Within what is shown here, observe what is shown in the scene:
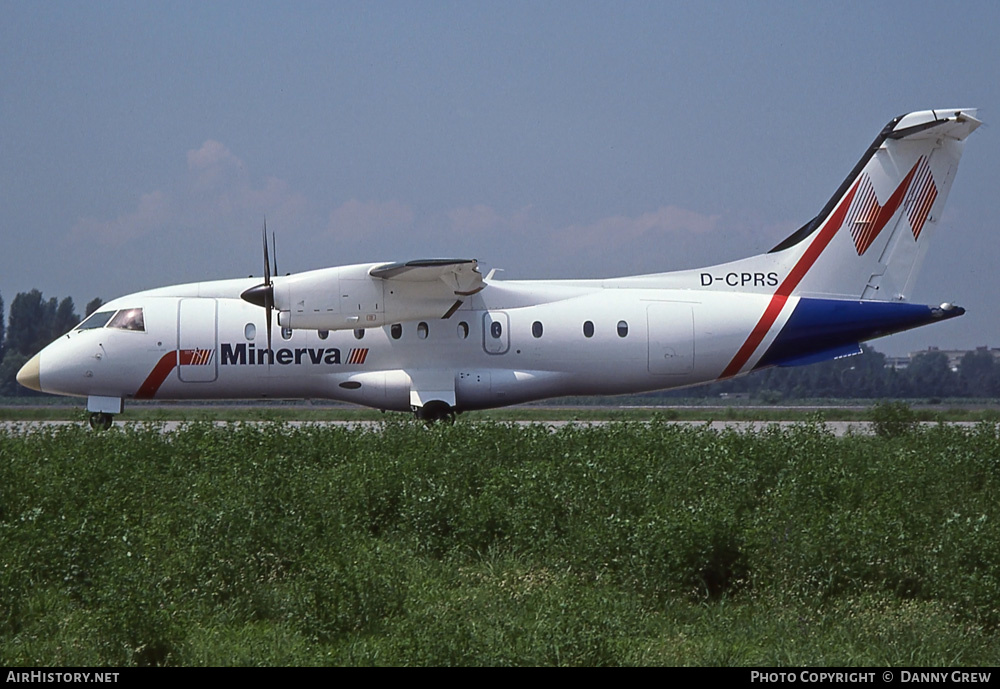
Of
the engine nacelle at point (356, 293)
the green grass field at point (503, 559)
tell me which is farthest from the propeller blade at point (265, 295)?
the green grass field at point (503, 559)

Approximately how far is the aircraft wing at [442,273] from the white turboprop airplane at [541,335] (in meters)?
0.13

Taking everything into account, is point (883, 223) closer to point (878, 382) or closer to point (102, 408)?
point (102, 408)

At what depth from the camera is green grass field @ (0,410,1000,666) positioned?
6.42 m

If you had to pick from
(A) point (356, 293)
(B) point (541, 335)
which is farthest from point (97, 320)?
(B) point (541, 335)

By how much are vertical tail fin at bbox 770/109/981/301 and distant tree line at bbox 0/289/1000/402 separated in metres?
23.4

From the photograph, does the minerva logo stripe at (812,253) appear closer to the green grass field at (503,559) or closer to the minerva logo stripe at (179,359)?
the green grass field at (503,559)

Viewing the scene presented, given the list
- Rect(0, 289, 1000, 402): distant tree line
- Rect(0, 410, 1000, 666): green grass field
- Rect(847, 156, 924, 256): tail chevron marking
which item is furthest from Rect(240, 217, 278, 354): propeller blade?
Rect(0, 289, 1000, 402): distant tree line

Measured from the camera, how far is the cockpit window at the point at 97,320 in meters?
19.6

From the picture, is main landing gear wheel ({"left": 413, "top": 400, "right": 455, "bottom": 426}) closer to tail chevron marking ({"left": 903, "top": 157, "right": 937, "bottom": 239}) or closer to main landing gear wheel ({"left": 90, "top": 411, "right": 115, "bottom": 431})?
main landing gear wheel ({"left": 90, "top": 411, "right": 115, "bottom": 431})

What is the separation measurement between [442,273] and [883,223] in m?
9.03

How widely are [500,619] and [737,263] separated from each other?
48.7 feet

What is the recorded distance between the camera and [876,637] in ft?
21.9

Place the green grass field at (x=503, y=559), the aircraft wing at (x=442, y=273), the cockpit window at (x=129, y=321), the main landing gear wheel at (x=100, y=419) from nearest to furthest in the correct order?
1. the green grass field at (x=503, y=559)
2. the aircraft wing at (x=442, y=273)
3. the cockpit window at (x=129, y=321)
4. the main landing gear wheel at (x=100, y=419)
